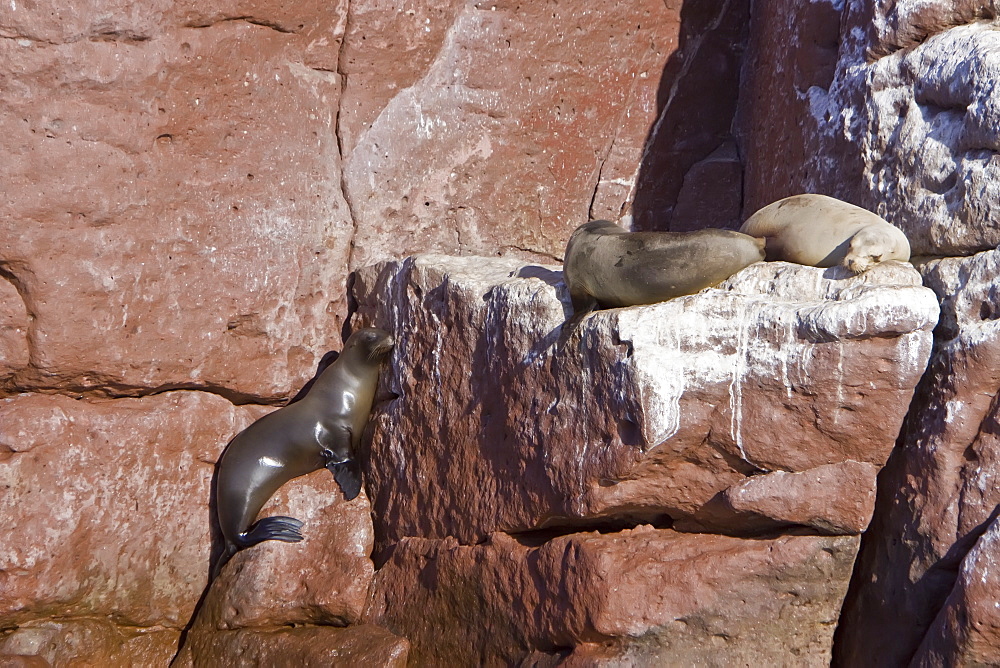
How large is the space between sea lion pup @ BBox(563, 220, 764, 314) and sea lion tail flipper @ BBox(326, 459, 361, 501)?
1611mm

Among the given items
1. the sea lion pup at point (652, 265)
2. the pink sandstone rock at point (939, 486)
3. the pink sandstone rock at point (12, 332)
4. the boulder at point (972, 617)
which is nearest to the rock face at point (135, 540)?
the pink sandstone rock at point (12, 332)

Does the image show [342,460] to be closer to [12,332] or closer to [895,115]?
[12,332]

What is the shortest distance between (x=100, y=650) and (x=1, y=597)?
500mm

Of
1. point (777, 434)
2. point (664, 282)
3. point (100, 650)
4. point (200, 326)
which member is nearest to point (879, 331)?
point (777, 434)

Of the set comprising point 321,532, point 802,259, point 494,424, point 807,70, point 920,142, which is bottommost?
point 321,532

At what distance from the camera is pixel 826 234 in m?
3.88

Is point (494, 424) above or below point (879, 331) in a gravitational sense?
below

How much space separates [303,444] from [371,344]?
595mm

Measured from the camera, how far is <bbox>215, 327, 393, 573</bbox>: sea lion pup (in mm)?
4840

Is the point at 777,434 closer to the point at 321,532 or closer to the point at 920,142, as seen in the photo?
the point at 920,142

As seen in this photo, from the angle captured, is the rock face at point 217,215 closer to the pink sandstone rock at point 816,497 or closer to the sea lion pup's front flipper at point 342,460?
the sea lion pup's front flipper at point 342,460

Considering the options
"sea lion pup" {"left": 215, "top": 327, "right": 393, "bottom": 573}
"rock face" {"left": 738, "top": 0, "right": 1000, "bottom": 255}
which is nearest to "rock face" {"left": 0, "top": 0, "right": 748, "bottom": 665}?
"sea lion pup" {"left": 215, "top": 327, "right": 393, "bottom": 573}

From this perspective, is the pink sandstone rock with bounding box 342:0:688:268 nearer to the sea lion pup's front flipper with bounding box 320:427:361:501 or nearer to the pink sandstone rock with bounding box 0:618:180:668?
the sea lion pup's front flipper with bounding box 320:427:361:501

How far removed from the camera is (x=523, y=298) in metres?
4.16
